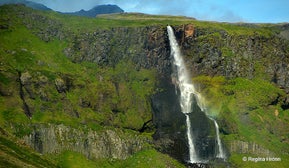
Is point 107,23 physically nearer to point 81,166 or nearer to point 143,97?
point 143,97

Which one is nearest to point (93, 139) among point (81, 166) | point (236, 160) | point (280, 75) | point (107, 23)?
point (81, 166)

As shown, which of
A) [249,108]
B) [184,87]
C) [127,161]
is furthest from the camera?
[184,87]

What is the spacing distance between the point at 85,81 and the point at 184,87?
38.2 m

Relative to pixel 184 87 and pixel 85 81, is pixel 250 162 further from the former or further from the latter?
pixel 85 81

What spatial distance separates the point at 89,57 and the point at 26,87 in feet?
107

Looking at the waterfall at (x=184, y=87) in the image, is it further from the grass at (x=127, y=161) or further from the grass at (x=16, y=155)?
the grass at (x=16, y=155)

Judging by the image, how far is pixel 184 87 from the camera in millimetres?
162000

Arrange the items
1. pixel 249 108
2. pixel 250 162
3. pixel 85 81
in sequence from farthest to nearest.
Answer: pixel 249 108 → pixel 85 81 → pixel 250 162

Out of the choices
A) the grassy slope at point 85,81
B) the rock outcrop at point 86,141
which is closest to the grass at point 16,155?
the rock outcrop at point 86,141

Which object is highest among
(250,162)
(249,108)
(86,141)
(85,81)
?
(85,81)

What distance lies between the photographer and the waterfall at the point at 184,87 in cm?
14352

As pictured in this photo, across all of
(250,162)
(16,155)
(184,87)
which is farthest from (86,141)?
(250,162)

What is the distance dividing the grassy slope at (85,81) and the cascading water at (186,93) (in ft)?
13.1

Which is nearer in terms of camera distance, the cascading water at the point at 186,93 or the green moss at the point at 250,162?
the green moss at the point at 250,162
